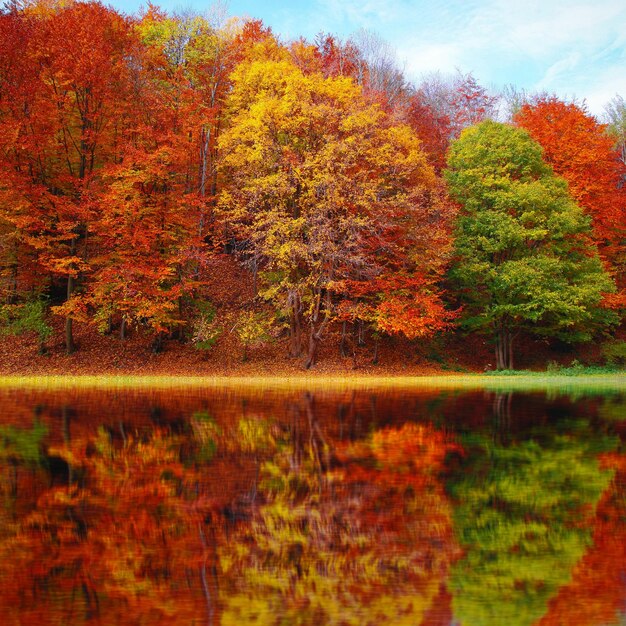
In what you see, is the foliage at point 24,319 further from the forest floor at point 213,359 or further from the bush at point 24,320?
the forest floor at point 213,359

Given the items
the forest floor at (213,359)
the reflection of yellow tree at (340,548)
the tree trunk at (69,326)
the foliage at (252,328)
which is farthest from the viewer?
the foliage at (252,328)

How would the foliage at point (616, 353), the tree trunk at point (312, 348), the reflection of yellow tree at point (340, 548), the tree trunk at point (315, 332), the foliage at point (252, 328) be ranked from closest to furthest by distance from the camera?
the reflection of yellow tree at point (340, 548) < the foliage at point (252, 328) < the tree trunk at point (315, 332) < the tree trunk at point (312, 348) < the foliage at point (616, 353)

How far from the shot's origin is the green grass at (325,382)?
83.4 feet

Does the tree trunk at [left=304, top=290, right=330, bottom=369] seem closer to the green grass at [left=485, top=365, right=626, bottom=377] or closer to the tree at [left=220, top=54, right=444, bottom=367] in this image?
the tree at [left=220, top=54, right=444, bottom=367]

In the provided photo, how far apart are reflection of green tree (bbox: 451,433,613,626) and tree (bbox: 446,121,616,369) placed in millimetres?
26197

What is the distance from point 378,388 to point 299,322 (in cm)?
1101

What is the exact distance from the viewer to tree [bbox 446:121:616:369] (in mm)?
35281

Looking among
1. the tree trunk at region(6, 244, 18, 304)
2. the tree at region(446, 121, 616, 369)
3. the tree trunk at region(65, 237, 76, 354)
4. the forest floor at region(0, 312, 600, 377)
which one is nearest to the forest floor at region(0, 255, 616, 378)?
the forest floor at region(0, 312, 600, 377)

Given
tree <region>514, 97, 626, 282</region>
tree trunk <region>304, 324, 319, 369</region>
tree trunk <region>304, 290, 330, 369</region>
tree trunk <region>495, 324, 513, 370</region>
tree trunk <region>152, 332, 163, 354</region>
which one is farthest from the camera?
tree <region>514, 97, 626, 282</region>

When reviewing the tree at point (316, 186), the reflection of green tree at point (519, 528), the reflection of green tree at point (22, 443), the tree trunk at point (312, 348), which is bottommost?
the reflection of green tree at point (22, 443)

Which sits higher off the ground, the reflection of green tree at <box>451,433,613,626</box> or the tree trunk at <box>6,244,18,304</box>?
the tree trunk at <box>6,244,18,304</box>

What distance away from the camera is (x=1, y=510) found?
6848 millimetres

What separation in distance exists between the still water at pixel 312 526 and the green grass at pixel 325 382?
12.2 meters

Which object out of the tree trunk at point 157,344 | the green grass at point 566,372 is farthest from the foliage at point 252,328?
the green grass at point 566,372
